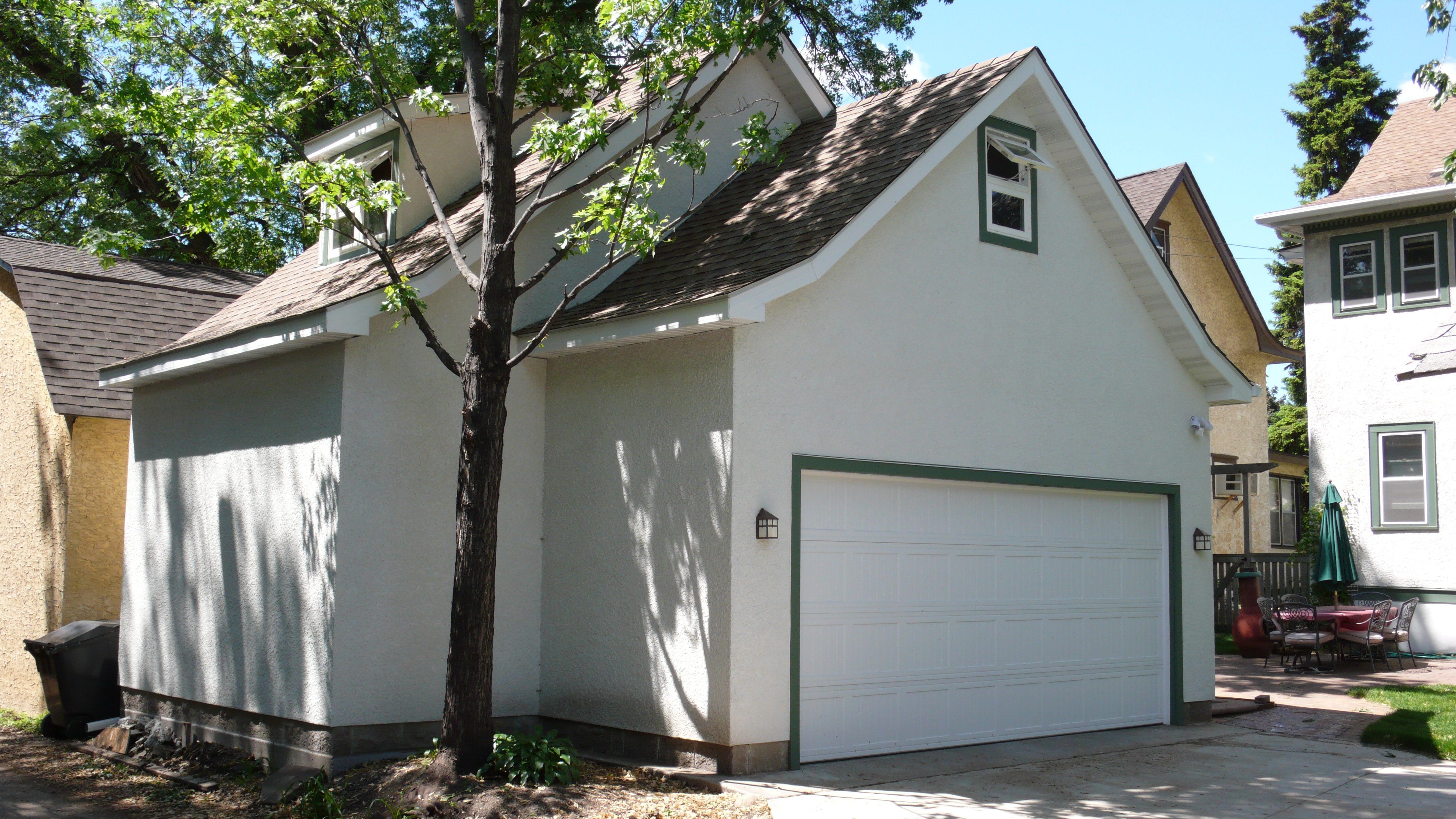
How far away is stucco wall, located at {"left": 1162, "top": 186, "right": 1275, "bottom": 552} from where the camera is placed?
23.2 m

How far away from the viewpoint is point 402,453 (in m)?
10.0

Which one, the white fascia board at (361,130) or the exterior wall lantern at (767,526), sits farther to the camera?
the white fascia board at (361,130)

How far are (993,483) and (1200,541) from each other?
326 centimetres

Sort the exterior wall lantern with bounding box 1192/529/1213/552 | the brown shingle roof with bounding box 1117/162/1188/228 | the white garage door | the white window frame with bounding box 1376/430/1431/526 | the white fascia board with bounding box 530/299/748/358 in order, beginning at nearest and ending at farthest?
the white fascia board with bounding box 530/299/748/358 → the white garage door → the exterior wall lantern with bounding box 1192/529/1213/552 → the white window frame with bounding box 1376/430/1431/526 → the brown shingle roof with bounding box 1117/162/1188/228

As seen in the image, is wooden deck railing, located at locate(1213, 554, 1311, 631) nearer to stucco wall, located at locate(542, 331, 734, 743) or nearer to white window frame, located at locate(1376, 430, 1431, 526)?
white window frame, located at locate(1376, 430, 1431, 526)

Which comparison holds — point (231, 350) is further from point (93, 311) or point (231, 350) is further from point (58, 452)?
point (93, 311)

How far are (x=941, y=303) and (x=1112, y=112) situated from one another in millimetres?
6524

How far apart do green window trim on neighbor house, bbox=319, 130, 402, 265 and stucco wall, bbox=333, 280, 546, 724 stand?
5.49ft

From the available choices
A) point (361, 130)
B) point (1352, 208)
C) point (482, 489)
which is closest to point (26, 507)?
point (361, 130)

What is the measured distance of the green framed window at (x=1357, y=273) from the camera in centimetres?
2008

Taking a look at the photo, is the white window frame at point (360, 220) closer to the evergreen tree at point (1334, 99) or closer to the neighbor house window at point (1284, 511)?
the neighbor house window at point (1284, 511)

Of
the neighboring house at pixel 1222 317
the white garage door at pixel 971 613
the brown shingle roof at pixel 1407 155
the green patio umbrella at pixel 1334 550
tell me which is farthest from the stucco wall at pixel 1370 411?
the white garage door at pixel 971 613

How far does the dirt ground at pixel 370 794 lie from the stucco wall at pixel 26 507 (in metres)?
2.39

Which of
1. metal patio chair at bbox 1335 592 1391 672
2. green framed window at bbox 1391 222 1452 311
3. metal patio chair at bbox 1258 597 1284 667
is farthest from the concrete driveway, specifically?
green framed window at bbox 1391 222 1452 311
